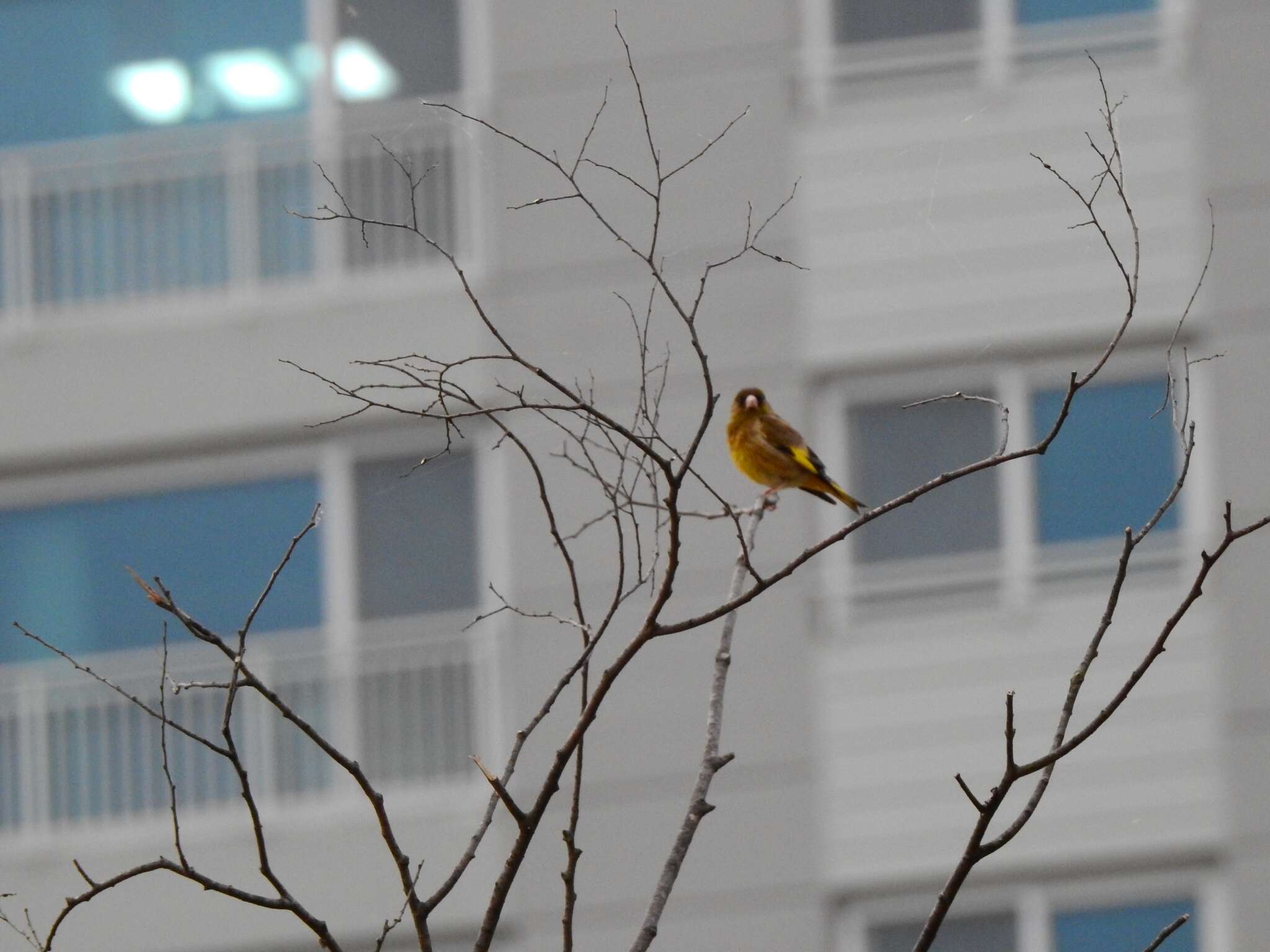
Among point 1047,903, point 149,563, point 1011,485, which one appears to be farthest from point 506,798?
point 149,563

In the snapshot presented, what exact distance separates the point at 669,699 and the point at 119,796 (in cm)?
220

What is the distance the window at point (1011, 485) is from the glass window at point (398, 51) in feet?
6.67

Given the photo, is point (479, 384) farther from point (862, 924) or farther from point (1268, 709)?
point (1268, 709)

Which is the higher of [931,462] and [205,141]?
[205,141]

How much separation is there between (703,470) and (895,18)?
1657 mm

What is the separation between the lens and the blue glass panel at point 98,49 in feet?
25.9

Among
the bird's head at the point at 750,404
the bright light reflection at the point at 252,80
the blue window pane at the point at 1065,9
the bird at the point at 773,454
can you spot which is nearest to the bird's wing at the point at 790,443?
the bird at the point at 773,454

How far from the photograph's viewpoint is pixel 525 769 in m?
6.76

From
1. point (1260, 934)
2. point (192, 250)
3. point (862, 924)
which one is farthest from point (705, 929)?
point (192, 250)

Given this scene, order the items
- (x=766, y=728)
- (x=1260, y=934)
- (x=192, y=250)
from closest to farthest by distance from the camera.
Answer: (x=1260, y=934) → (x=766, y=728) → (x=192, y=250)

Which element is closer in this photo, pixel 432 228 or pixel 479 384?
pixel 479 384

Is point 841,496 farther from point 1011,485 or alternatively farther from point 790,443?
point 1011,485

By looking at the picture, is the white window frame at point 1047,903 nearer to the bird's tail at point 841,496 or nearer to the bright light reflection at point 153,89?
the bird's tail at point 841,496

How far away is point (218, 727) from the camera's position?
7207 millimetres
